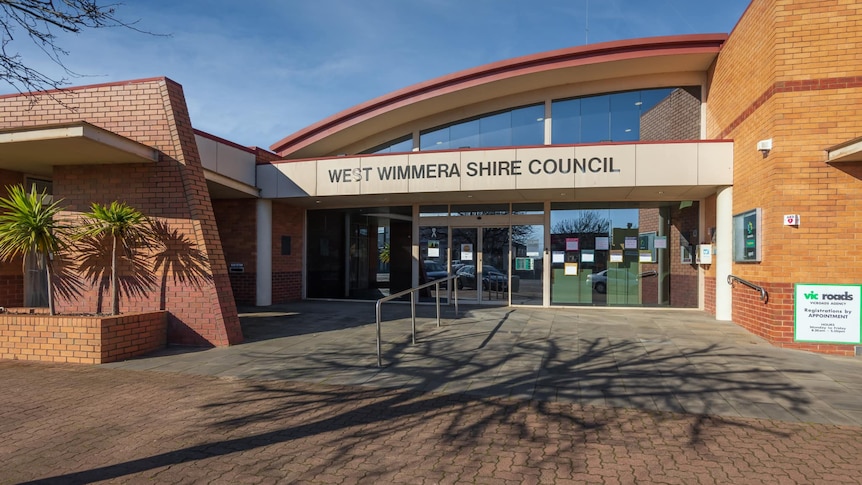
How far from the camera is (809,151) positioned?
763 centimetres

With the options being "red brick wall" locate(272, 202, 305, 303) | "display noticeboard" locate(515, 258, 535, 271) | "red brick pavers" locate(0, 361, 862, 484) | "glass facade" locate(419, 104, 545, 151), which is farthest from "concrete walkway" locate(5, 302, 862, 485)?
"glass facade" locate(419, 104, 545, 151)

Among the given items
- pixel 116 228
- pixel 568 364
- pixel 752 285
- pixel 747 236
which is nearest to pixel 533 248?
pixel 747 236

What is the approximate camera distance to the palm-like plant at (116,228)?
24.0 ft

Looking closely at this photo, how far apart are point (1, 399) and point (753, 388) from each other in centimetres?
824

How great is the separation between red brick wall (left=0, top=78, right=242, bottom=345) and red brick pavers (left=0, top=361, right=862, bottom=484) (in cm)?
235

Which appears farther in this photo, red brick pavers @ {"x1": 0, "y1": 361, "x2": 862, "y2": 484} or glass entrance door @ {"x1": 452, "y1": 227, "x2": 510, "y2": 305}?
glass entrance door @ {"x1": 452, "y1": 227, "x2": 510, "y2": 305}

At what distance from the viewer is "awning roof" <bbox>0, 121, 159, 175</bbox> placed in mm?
6441

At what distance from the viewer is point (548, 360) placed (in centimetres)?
673

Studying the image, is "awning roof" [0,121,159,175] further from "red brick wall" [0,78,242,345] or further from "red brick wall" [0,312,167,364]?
"red brick wall" [0,312,167,364]

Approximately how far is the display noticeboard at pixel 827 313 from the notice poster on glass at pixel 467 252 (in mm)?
7315

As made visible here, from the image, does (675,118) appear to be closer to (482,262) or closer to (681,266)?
(681,266)

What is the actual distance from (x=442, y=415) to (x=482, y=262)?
8.64 meters

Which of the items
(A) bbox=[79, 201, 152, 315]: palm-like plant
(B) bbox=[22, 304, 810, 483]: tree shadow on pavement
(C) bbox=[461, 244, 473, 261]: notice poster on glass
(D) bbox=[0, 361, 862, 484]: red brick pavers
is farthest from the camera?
(C) bbox=[461, 244, 473, 261]: notice poster on glass

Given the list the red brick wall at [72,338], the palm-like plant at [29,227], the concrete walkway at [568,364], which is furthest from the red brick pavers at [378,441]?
the palm-like plant at [29,227]
